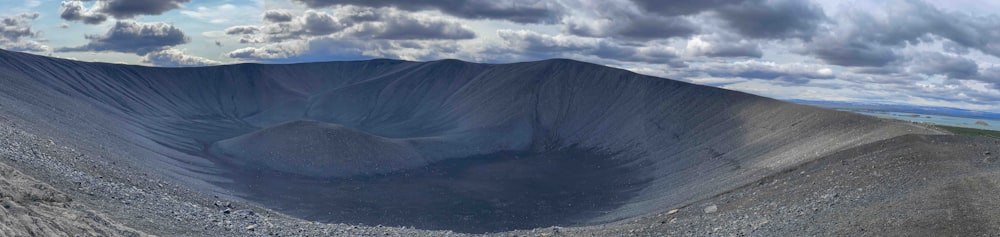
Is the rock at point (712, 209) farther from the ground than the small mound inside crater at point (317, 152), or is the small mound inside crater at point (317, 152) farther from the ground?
the rock at point (712, 209)

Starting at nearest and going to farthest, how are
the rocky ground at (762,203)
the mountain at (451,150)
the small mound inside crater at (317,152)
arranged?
the rocky ground at (762,203) < the mountain at (451,150) < the small mound inside crater at (317,152)

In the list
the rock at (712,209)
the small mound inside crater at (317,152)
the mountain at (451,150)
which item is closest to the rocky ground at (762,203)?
the rock at (712,209)

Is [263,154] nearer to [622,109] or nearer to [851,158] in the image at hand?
[622,109]

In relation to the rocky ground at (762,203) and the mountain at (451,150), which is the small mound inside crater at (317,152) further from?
the rocky ground at (762,203)

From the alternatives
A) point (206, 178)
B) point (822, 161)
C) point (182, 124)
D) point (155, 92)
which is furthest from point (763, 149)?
point (155, 92)

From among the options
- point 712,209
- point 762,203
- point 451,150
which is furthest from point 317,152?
point 762,203

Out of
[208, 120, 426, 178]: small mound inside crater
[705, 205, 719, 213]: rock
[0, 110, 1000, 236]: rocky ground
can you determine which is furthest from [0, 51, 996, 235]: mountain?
[705, 205, 719, 213]: rock

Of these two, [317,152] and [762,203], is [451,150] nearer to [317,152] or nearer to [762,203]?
[317,152]
